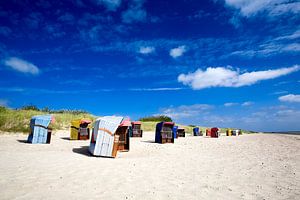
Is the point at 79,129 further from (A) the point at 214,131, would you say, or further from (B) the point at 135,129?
(A) the point at 214,131

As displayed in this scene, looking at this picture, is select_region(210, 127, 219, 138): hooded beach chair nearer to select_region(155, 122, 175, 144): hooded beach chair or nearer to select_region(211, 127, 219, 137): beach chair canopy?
select_region(211, 127, 219, 137): beach chair canopy

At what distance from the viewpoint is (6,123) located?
92.3 ft

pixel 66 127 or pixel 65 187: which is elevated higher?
pixel 66 127

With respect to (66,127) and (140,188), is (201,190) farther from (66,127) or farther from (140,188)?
(66,127)

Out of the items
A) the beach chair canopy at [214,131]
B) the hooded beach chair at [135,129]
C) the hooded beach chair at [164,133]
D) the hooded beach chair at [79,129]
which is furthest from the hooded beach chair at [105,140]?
the beach chair canopy at [214,131]

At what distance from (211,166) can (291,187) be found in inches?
154

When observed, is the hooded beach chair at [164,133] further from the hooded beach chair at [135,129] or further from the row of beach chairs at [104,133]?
the hooded beach chair at [135,129]

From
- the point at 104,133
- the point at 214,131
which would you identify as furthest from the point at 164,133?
the point at 214,131

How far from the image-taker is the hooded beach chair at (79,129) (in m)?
23.2

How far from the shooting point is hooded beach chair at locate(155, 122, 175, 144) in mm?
22722

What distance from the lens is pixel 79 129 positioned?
23531 mm

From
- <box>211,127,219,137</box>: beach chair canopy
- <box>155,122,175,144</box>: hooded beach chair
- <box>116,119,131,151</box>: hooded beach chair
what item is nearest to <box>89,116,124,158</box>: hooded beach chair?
<box>116,119,131,151</box>: hooded beach chair

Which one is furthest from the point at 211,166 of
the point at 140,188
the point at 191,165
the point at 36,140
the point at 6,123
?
the point at 6,123

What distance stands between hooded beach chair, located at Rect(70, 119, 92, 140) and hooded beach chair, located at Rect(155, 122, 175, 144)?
7065mm
